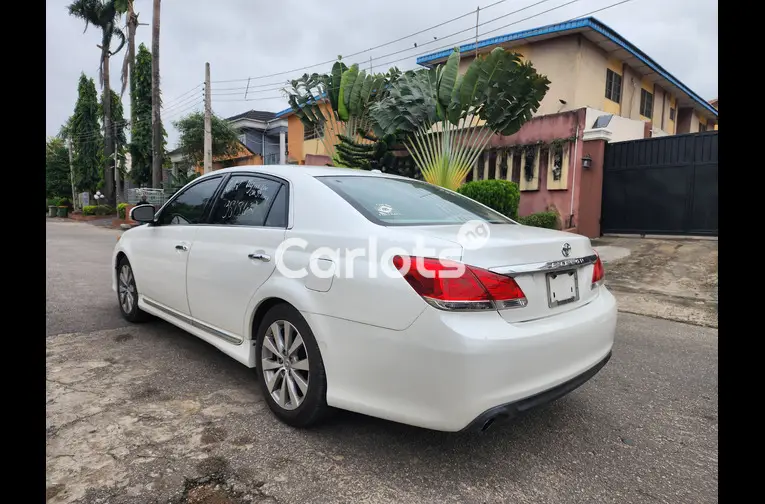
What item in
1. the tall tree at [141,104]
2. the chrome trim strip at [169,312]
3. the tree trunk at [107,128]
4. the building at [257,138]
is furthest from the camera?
the tree trunk at [107,128]

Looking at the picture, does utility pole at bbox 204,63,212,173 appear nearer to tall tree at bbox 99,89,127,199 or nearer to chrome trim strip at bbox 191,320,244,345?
tall tree at bbox 99,89,127,199

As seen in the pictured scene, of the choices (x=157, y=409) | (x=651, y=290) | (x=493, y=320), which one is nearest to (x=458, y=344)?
(x=493, y=320)

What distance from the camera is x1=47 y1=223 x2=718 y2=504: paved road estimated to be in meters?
2.09

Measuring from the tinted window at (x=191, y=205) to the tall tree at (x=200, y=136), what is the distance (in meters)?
23.1

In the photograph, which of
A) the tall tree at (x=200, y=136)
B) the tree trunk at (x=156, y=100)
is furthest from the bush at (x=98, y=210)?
the tree trunk at (x=156, y=100)

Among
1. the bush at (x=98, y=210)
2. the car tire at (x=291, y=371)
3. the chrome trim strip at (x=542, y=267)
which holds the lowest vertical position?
the car tire at (x=291, y=371)

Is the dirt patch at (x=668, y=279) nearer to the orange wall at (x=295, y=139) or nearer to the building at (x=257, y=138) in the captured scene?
the orange wall at (x=295, y=139)

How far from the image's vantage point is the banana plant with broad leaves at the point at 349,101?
13.5 metres

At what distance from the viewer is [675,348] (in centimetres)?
434

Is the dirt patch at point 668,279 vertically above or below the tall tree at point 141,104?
below

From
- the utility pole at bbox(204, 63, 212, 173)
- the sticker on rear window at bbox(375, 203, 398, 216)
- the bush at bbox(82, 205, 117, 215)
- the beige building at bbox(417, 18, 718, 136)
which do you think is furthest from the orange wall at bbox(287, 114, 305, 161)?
the sticker on rear window at bbox(375, 203, 398, 216)

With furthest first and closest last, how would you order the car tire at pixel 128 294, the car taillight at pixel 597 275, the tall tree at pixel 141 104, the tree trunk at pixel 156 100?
the tall tree at pixel 141 104, the tree trunk at pixel 156 100, the car tire at pixel 128 294, the car taillight at pixel 597 275

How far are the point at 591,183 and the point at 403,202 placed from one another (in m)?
10.2

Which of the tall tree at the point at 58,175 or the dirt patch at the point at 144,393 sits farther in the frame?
the tall tree at the point at 58,175
